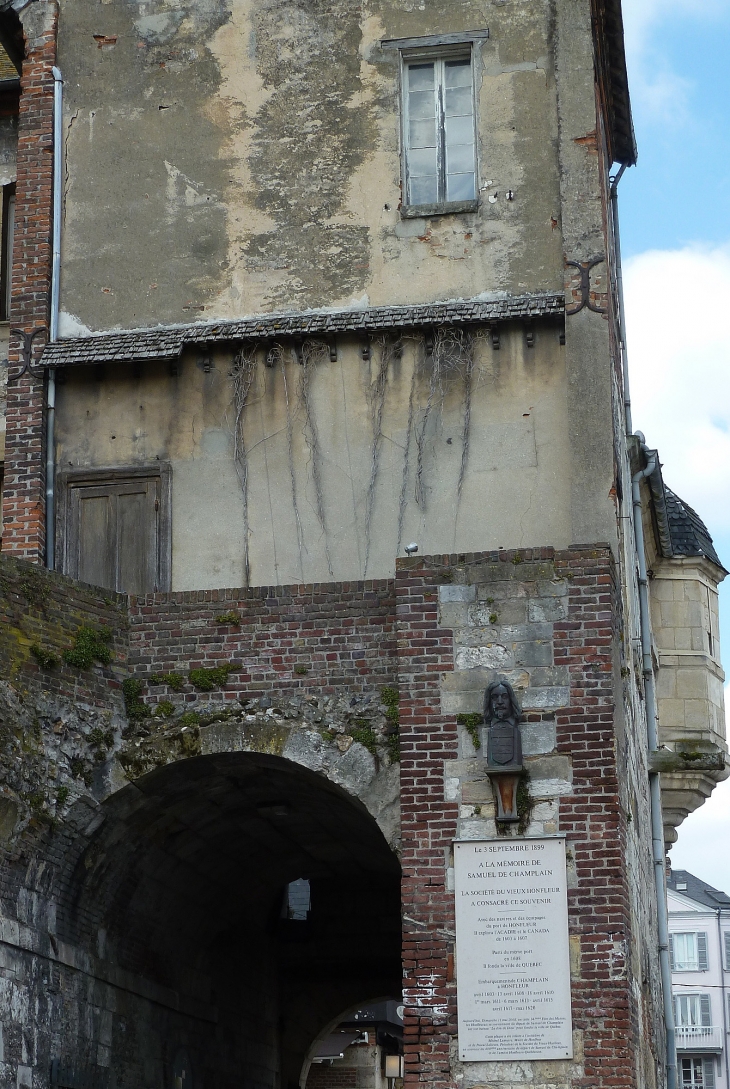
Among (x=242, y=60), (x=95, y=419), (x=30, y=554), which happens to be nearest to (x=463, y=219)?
(x=242, y=60)

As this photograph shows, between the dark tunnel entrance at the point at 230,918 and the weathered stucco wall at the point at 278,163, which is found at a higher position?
the weathered stucco wall at the point at 278,163

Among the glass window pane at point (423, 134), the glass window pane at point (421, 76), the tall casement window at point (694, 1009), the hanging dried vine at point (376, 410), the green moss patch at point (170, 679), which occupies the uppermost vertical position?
the glass window pane at point (421, 76)

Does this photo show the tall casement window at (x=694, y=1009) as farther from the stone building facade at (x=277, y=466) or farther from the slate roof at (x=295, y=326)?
the slate roof at (x=295, y=326)

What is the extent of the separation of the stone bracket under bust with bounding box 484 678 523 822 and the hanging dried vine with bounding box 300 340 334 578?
4.47 metres

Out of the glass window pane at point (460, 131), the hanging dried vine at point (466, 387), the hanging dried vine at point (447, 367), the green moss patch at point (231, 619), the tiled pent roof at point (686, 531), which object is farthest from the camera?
the tiled pent roof at point (686, 531)

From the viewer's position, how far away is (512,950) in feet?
37.9

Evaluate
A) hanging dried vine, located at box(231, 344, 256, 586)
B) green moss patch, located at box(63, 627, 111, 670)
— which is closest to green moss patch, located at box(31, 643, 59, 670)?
green moss patch, located at box(63, 627, 111, 670)

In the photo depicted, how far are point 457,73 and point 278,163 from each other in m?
2.12

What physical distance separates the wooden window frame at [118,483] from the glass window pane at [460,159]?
14.0 feet

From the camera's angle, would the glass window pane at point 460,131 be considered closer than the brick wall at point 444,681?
No

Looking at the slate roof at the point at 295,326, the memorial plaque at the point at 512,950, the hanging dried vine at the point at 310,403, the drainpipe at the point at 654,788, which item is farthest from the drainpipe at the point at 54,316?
the memorial plaque at the point at 512,950

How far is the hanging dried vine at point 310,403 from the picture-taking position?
1609cm

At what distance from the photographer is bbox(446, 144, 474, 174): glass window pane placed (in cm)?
1675

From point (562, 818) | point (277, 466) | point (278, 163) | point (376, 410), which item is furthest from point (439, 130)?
point (562, 818)
